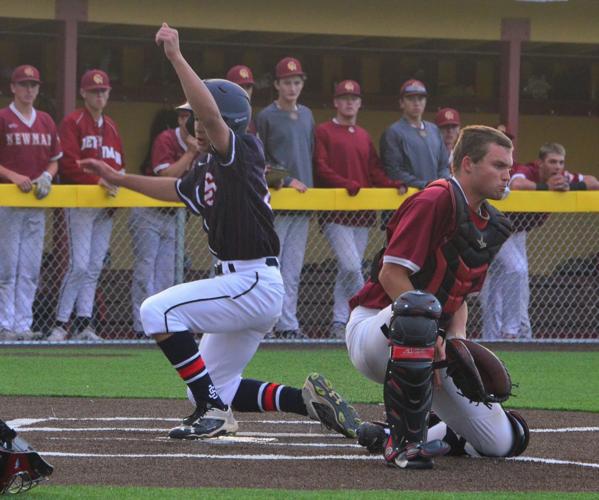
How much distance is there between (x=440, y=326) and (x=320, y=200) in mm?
6198

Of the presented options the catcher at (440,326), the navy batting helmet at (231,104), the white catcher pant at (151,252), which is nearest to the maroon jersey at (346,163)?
the white catcher pant at (151,252)

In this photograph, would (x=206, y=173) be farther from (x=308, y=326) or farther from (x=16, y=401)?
(x=308, y=326)

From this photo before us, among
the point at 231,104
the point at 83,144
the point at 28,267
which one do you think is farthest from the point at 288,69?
the point at 231,104

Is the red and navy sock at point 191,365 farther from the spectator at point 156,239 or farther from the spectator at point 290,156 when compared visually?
the spectator at point 290,156

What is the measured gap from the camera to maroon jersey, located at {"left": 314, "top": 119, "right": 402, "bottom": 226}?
508 inches

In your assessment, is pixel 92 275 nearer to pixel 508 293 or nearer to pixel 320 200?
pixel 320 200

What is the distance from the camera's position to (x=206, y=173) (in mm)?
7152

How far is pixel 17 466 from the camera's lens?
5.00 metres

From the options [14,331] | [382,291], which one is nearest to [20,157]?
[14,331]

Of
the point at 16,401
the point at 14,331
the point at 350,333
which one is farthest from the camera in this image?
the point at 14,331

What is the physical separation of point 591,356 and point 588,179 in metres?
2.03

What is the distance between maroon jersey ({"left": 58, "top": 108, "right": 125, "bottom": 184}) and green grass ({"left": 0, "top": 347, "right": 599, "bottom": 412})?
5.04 ft

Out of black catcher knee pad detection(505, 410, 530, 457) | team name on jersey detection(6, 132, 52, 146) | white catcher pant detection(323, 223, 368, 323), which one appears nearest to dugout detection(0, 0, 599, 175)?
team name on jersey detection(6, 132, 52, 146)

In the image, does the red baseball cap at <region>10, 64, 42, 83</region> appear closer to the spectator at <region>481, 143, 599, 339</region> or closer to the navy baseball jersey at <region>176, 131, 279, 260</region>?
the spectator at <region>481, 143, 599, 339</region>
